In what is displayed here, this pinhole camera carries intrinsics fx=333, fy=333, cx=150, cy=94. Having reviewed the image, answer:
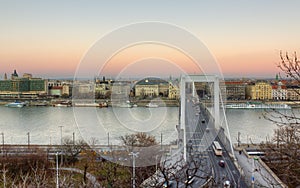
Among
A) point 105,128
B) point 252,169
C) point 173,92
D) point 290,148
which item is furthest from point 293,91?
point 173,92

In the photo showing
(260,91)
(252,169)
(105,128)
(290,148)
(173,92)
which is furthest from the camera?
(260,91)

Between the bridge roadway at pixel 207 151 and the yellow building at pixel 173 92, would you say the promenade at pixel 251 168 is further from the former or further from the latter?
the yellow building at pixel 173 92

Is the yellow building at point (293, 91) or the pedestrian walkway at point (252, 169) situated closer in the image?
the yellow building at point (293, 91)

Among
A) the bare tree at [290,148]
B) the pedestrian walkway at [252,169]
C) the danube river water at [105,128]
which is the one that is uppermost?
the bare tree at [290,148]

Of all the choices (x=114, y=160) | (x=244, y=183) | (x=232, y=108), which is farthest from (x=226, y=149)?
(x=232, y=108)

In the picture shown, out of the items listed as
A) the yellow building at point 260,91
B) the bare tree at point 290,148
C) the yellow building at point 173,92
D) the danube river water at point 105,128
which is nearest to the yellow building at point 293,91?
the bare tree at point 290,148

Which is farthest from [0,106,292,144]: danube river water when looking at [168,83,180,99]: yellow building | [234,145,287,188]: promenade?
[234,145,287,188]: promenade

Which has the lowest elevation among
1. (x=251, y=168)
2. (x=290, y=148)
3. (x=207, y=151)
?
(x=251, y=168)

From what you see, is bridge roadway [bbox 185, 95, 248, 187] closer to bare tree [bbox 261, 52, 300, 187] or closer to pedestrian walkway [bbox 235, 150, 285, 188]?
pedestrian walkway [bbox 235, 150, 285, 188]

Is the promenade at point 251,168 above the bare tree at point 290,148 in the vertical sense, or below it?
below

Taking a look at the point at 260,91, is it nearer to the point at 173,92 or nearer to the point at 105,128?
the point at 173,92

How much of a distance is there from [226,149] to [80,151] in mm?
1941

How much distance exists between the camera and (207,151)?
13.9 ft

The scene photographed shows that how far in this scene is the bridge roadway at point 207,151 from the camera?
10.5ft
